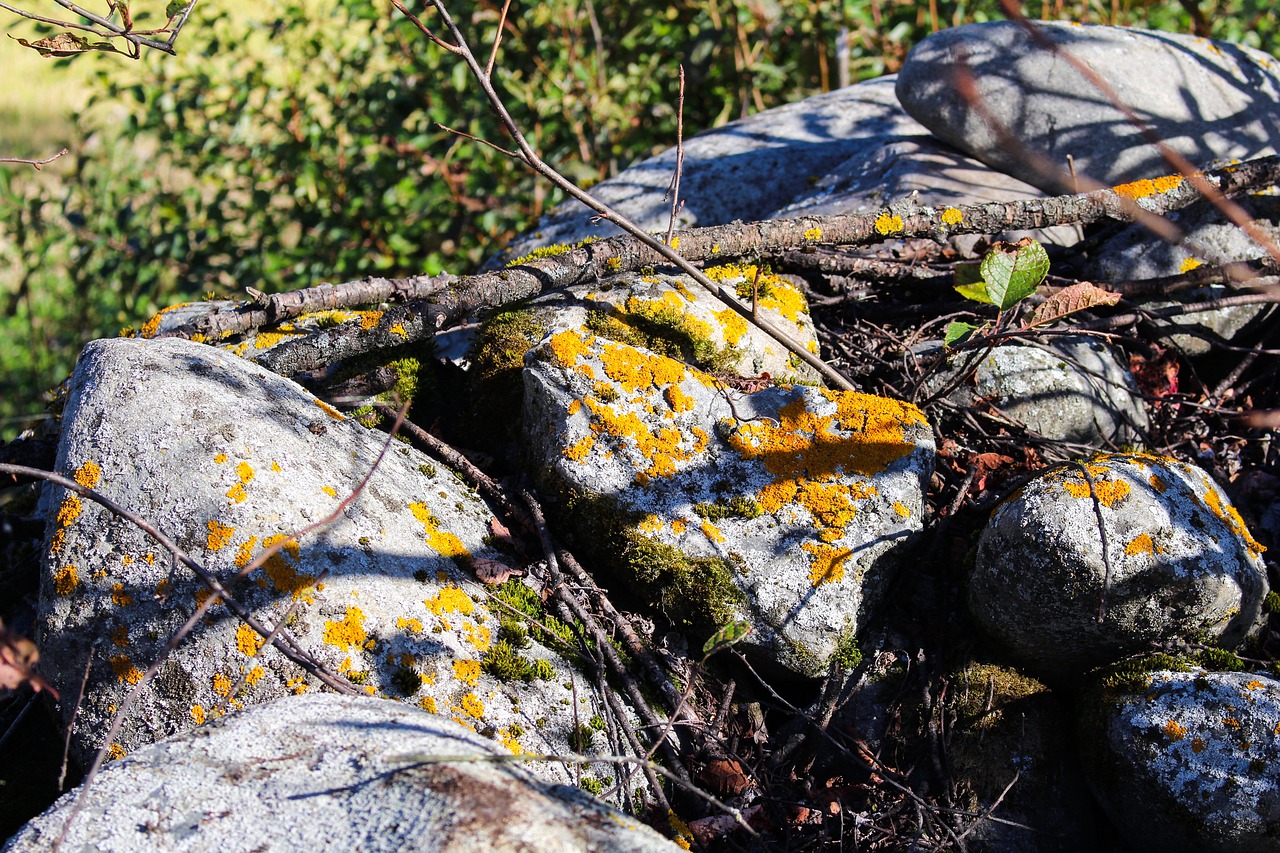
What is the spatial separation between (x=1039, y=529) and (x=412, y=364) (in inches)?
88.5

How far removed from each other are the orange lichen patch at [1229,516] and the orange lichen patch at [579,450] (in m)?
1.95

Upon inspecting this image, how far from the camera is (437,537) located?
9.07ft

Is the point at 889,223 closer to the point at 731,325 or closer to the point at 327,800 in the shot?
the point at 731,325

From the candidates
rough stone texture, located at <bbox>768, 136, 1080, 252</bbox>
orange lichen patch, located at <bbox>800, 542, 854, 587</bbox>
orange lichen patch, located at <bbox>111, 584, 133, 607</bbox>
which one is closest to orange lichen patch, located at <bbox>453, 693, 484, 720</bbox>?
orange lichen patch, located at <bbox>111, 584, 133, 607</bbox>

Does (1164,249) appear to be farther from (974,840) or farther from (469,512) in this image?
(469,512)

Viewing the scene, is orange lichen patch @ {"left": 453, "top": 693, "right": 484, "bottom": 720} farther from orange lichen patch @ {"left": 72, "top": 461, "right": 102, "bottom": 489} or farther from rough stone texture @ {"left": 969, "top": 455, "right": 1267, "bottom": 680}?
rough stone texture @ {"left": 969, "top": 455, "right": 1267, "bottom": 680}

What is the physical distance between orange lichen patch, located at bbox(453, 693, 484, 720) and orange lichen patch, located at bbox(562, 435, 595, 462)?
817 millimetres

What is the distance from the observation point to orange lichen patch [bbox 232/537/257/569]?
2.39 m

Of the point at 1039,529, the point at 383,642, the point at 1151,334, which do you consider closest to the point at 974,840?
the point at 1039,529

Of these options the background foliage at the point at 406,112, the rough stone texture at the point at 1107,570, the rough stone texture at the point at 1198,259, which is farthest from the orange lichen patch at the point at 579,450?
the background foliage at the point at 406,112

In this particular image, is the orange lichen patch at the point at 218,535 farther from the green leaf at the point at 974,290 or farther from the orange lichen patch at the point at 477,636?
the green leaf at the point at 974,290

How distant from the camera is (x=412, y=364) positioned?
3348 millimetres

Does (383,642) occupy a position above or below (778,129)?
below

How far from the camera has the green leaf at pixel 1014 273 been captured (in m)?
2.97
